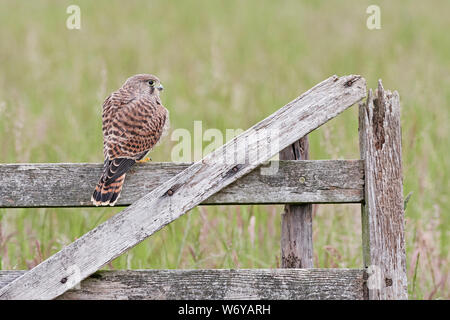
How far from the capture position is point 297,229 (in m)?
3.46

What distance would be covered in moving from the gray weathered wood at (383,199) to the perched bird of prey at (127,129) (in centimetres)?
120

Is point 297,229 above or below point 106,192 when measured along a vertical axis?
below

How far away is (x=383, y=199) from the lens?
3.33 m

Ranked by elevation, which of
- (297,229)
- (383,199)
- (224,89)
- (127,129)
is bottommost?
(297,229)

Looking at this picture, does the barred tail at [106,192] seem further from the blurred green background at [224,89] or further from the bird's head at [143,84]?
the bird's head at [143,84]

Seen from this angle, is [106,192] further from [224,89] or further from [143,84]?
[224,89]

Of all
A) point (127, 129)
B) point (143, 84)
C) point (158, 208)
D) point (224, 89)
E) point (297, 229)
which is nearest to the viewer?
point (158, 208)

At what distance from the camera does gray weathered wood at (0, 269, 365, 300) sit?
132 inches

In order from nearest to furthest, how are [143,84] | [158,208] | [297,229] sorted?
[158,208]
[297,229]
[143,84]

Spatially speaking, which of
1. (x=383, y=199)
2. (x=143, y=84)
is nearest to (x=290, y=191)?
(x=383, y=199)

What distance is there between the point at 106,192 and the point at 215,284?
0.68 m

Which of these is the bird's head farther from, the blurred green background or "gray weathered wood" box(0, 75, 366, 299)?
"gray weathered wood" box(0, 75, 366, 299)

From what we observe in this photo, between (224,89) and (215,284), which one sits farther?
(224,89)

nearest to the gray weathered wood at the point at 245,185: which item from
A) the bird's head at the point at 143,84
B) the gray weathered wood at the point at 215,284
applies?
the gray weathered wood at the point at 215,284
